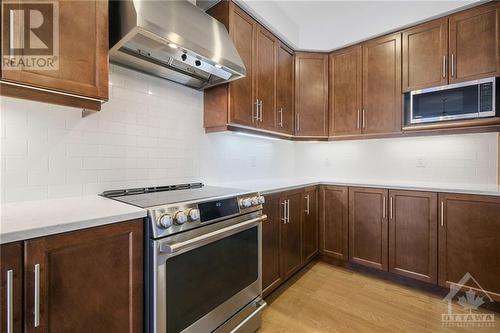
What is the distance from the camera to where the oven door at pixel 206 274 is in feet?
3.71

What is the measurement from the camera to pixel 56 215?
976 millimetres

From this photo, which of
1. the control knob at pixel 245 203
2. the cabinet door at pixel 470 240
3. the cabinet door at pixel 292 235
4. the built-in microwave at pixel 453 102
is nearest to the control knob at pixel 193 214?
the control knob at pixel 245 203

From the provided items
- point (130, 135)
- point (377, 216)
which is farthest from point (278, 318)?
point (130, 135)

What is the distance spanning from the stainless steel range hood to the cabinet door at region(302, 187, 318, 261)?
144 cm

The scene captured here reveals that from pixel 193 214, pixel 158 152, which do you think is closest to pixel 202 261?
pixel 193 214

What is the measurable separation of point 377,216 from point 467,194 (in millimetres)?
717

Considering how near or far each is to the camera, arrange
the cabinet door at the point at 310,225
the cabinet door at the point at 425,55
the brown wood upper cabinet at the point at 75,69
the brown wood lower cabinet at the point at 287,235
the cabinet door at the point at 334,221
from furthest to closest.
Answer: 1. the cabinet door at the point at 334,221
2. the cabinet door at the point at 310,225
3. the cabinet door at the point at 425,55
4. the brown wood lower cabinet at the point at 287,235
5. the brown wood upper cabinet at the point at 75,69

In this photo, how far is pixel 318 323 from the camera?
5.70 feet

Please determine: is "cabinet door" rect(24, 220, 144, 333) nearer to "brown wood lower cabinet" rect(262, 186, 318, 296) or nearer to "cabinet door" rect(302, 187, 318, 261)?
"brown wood lower cabinet" rect(262, 186, 318, 296)

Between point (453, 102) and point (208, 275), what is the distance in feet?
8.41

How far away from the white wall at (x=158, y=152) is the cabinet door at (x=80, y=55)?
36 centimetres

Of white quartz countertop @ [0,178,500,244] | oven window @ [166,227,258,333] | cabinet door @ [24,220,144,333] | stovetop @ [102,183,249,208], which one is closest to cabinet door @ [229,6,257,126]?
stovetop @ [102,183,249,208]

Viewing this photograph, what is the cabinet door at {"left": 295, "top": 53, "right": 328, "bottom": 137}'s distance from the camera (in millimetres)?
2832

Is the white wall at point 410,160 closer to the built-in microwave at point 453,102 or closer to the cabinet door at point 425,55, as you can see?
the built-in microwave at point 453,102
